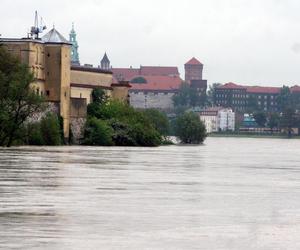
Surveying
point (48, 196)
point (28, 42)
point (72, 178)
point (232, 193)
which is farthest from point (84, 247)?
point (28, 42)

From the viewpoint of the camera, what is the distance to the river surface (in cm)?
2212

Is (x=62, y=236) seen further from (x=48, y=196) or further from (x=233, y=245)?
(x=48, y=196)

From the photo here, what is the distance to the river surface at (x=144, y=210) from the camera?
2212cm

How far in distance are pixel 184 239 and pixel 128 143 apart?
83.4 meters

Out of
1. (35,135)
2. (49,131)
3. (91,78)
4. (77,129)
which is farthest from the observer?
(91,78)

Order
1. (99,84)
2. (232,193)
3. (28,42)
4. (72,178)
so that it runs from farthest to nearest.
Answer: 1. (99,84)
2. (28,42)
3. (72,178)
4. (232,193)

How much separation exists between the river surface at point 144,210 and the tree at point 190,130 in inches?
3544

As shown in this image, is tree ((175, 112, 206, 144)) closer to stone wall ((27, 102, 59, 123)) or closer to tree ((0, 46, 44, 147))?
stone wall ((27, 102, 59, 123))

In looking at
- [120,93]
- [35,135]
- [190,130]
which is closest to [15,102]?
[35,135]

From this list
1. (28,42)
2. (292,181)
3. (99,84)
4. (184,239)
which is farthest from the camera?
(99,84)

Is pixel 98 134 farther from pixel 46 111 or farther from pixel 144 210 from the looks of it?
pixel 144 210

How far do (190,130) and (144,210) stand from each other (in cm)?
10882

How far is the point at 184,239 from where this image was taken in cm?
2250

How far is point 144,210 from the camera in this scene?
2828 centimetres
